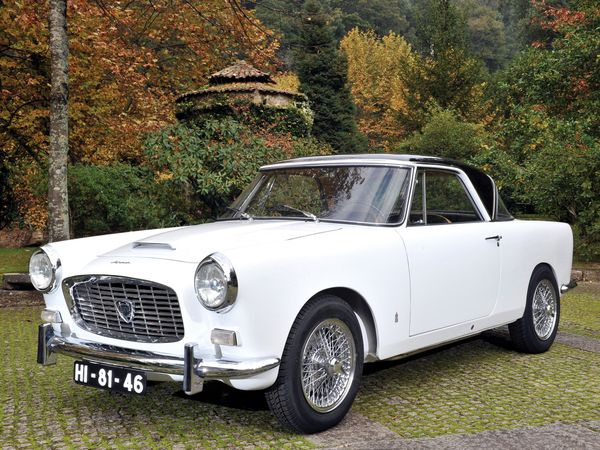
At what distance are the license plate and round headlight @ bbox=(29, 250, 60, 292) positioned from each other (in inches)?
24.3

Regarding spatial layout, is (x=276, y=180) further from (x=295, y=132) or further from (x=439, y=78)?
(x=439, y=78)

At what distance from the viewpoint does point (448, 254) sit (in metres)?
5.02

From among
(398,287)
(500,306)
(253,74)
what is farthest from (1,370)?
(253,74)


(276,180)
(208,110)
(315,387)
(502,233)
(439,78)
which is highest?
(439,78)

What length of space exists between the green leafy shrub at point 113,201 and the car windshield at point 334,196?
6.86m

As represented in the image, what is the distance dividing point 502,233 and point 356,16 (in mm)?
62138

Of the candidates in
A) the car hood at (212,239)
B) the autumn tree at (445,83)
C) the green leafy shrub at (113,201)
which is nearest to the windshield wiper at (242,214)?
the car hood at (212,239)

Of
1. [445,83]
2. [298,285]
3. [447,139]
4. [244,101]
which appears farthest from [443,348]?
[445,83]

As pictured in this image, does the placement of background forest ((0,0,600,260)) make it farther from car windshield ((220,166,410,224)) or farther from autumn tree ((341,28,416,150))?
autumn tree ((341,28,416,150))

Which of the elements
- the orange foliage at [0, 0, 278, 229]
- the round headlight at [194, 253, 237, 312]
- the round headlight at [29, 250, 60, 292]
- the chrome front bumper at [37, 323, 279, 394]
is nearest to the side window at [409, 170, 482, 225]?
the round headlight at [194, 253, 237, 312]

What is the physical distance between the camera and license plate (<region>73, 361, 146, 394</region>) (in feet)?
12.5

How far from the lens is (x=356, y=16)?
211 feet

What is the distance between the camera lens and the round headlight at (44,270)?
4.44 metres

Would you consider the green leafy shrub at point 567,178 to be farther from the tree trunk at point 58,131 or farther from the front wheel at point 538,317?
the tree trunk at point 58,131
